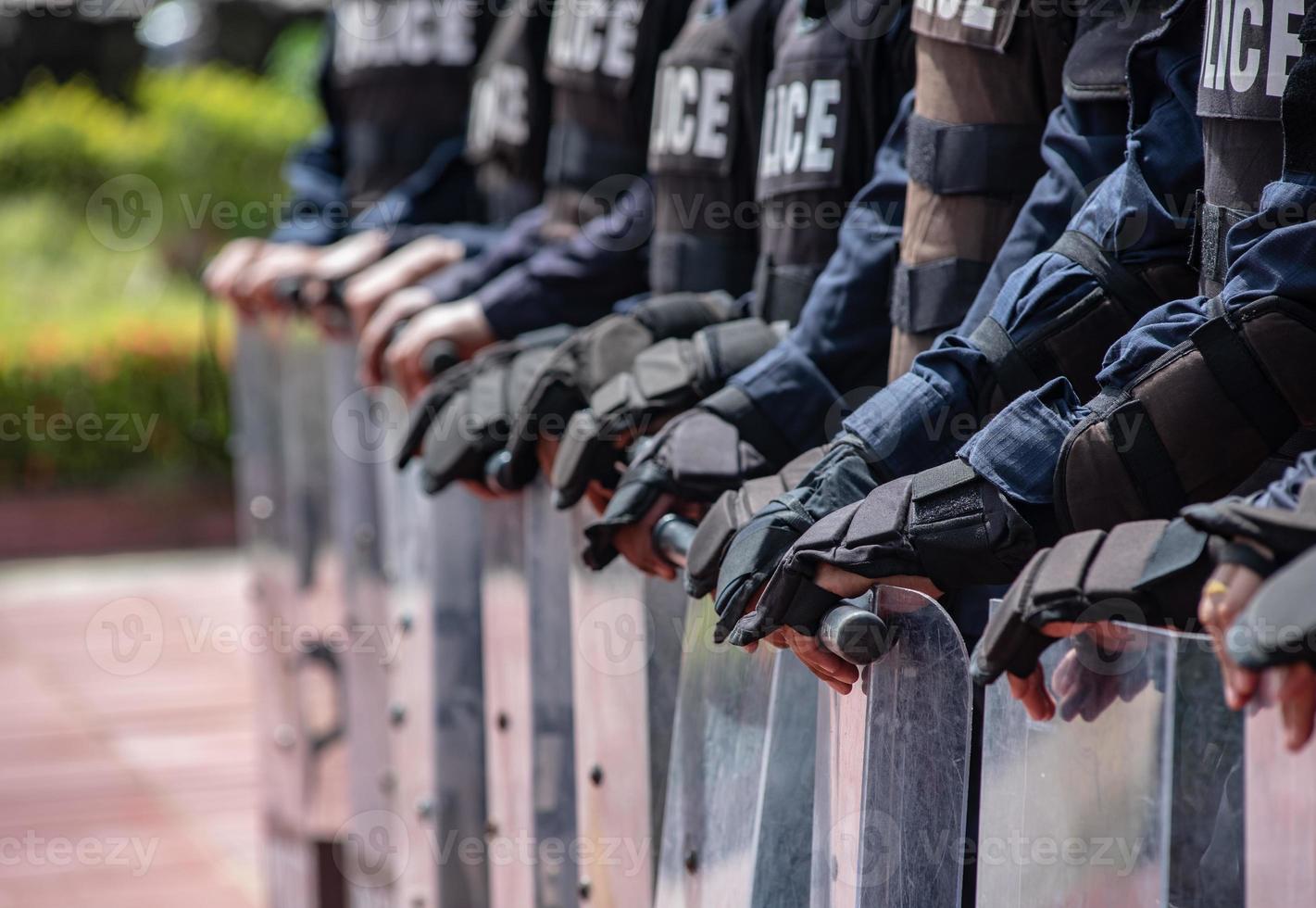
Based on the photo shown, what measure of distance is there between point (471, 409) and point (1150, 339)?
48.8 inches

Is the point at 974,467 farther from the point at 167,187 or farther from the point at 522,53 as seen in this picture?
the point at 167,187

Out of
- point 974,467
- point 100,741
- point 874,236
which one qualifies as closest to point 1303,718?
point 974,467

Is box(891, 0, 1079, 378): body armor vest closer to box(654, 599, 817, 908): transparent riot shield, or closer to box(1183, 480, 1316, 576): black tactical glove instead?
box(654, 599, 817, 908): transparent riot shield

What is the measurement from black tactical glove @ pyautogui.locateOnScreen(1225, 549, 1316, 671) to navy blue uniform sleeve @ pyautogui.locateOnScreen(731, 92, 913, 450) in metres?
0.98

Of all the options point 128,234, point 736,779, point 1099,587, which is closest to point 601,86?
point 736,779

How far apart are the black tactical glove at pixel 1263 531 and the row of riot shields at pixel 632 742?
0.22 ft

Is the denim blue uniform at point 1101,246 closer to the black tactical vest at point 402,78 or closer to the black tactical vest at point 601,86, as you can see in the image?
the black tactical vest at point 601,86

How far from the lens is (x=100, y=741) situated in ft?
16.7

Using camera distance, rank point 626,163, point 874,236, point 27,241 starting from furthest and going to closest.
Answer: point 27,241 < point 626,163 < point 874,236

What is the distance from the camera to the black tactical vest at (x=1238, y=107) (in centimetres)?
135

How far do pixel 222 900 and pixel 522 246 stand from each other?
1767 millimetres

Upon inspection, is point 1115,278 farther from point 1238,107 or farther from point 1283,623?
point 1283,623

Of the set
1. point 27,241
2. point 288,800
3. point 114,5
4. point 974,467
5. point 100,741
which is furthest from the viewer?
point 114,5

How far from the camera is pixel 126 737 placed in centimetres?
514
